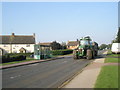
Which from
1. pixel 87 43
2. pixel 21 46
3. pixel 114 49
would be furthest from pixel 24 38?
pixel 87 43

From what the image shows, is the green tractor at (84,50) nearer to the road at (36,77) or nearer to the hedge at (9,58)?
the hedge at (9,58)

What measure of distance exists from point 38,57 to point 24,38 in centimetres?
4329

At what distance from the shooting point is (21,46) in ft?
249

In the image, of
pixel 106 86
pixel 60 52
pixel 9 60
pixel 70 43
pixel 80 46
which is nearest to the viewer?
pixel 106 86

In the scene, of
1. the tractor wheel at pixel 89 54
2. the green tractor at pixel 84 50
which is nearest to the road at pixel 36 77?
the tractor wheel at pixel 89 54

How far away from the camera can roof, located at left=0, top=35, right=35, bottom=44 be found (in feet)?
248

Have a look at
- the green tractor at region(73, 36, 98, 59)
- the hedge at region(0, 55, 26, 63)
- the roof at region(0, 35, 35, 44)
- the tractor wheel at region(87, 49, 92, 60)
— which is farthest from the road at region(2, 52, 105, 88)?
the roof at region(0, 35, 35, 44)

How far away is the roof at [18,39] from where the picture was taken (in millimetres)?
75500

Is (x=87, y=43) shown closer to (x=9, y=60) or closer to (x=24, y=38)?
(x=9, y=60)

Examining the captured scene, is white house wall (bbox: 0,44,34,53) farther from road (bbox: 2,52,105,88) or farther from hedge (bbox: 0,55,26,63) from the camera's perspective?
road (bbox: 2,52,105,88)

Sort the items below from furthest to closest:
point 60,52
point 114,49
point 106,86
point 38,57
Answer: point 60,52
point 114,49
point 38,57
point 106,86

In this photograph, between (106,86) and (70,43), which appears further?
(70,43)

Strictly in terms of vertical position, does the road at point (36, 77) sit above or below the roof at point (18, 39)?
below

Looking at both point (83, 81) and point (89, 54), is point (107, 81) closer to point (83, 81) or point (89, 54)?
point (83, 81)
